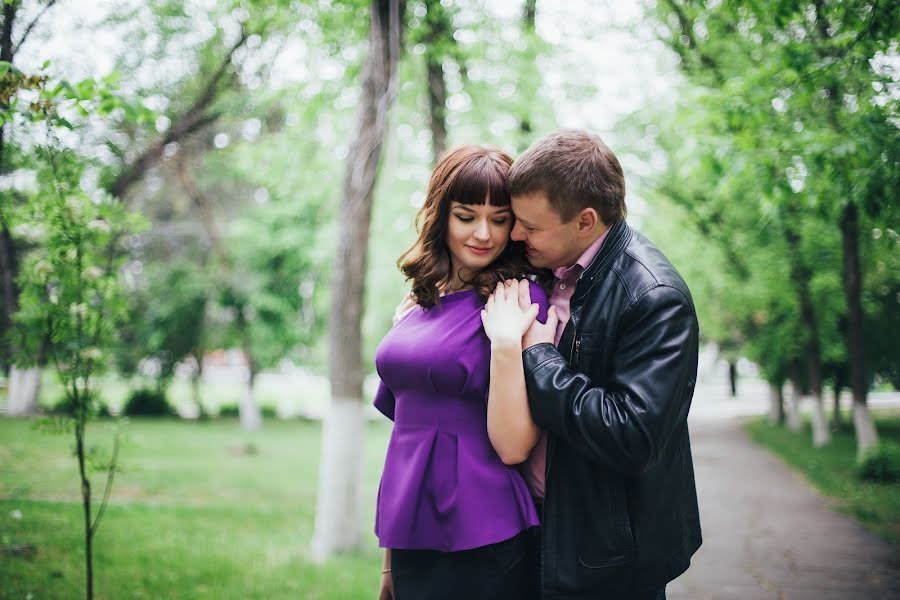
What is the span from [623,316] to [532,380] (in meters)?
0.31

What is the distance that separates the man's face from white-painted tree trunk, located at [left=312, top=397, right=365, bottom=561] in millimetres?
5058

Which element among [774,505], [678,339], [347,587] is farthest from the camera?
[774,505]

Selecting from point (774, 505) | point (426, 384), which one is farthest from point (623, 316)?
point (774, 505)

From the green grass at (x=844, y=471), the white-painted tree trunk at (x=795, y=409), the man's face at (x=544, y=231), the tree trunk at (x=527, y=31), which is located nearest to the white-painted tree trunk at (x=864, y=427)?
the green grass at (x=844, y=471)

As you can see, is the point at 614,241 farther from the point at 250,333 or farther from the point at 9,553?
the point at 250,333

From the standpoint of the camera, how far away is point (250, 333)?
914 inches

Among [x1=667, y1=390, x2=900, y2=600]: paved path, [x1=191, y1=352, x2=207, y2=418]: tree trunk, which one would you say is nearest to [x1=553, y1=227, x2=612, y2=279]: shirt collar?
[x1=667, y1=390, x2=900, y2=600]: paved path

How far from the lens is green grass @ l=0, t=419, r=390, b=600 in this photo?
5.23 meters

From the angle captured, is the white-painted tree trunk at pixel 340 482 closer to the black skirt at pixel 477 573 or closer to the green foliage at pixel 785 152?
the green foliage at pixel 785 152

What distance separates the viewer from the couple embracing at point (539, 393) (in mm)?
1814

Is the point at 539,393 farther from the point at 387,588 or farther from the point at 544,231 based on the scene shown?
the point at 387,588

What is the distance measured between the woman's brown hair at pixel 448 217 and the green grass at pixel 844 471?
7517mm

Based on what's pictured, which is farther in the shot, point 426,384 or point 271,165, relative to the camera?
point 271,165

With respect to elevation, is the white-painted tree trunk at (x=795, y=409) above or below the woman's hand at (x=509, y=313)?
below
